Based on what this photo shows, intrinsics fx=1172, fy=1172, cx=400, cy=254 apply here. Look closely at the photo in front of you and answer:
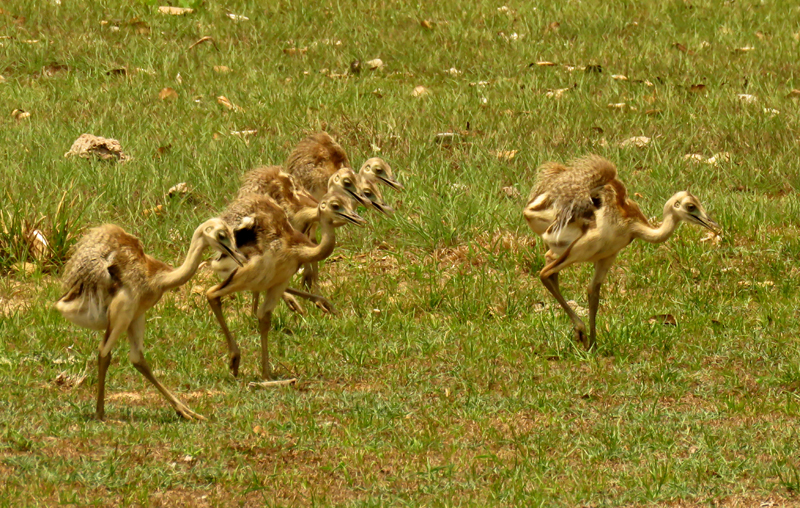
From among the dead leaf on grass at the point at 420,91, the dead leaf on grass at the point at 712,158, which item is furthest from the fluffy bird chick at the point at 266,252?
the dead leaf on grass at the point at 420,91

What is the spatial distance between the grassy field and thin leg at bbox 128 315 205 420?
10cm

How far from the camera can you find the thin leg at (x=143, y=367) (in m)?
6.26

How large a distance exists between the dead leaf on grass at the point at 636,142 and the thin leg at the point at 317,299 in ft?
13.2

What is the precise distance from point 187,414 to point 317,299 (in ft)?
5.98

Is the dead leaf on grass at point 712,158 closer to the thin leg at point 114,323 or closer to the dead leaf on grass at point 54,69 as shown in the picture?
the thin leg at point 114,323

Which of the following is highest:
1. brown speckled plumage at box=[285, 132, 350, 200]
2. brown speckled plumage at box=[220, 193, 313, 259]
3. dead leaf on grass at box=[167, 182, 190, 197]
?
brown speckled plumage at box=[220, 193, 313, 259]

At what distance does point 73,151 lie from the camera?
10.2 m

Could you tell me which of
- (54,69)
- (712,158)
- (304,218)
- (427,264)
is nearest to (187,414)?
(304,218)

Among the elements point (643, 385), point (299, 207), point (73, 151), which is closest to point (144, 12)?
point (73, 151)

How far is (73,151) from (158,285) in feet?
14.4

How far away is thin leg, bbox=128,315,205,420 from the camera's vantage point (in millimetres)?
6258

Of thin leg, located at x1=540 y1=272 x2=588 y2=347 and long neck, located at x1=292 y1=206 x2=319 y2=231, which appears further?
long neck, located at x1=292 y1=206 x2=319 y2=231

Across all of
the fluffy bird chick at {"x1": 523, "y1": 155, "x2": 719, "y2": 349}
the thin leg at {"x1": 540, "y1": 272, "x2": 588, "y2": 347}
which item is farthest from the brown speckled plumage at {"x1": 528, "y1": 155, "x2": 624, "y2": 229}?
the thin leg at {"x1": 540, "y1": 272, "x2": 588, "y2": 347}

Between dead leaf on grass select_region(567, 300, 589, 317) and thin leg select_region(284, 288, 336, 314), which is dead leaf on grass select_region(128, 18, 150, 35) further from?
dead leaf on grass select_region(567, 300, 589, 317)
